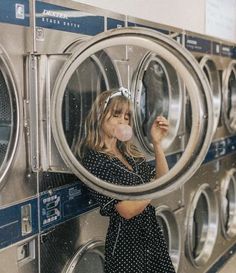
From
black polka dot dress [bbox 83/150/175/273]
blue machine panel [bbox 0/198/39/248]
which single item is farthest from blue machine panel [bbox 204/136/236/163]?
blue machine panel [bbox 0/198/39/248]

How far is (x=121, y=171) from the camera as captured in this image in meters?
1.83

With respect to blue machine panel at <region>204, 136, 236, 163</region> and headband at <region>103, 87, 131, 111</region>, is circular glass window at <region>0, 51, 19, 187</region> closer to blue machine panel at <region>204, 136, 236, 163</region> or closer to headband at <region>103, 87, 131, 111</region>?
headband at <region>103, 87, 131, 111</region>

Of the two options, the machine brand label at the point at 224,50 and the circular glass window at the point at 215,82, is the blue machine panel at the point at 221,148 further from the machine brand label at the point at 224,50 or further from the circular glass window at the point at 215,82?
the machine brand label at the point at 224,50

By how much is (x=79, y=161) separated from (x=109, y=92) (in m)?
0.30

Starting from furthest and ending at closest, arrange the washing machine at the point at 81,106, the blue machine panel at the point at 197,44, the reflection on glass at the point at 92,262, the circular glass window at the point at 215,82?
1. the circular glass window at the point at 215,82
2. the blue machine panel at the point at 197,44
3. the reflection on glass at the point at 92,262
4. the washing machine at the point at 81,106

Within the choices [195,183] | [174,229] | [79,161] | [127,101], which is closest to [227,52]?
[195,183]

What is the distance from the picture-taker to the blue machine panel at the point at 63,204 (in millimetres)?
1836

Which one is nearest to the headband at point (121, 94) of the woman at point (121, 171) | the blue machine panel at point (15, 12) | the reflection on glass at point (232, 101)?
the woman at point (121, 171)

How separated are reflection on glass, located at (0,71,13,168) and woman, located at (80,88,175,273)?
292mm

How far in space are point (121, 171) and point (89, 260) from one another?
59 cm

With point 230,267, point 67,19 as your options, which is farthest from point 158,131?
point 230,267

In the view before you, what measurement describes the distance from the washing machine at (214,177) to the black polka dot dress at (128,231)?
935mm

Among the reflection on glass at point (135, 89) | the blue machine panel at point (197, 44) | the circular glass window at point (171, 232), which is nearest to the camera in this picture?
the reflection on glass at point (135, 89)

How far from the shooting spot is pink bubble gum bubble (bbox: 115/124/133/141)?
185 centimetres
